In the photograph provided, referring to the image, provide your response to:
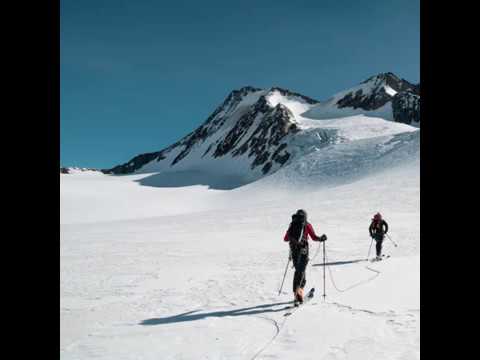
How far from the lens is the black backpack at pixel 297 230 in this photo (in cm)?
689

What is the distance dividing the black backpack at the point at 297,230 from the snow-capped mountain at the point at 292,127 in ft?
192

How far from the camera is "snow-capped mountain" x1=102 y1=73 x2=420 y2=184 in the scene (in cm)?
7006

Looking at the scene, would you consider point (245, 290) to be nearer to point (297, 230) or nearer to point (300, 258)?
point (300, 258)

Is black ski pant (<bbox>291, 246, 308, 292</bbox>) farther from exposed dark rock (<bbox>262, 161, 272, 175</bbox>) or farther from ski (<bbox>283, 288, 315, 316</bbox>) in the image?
exposed dark rock (<bbox>262, 161, 272, 175</bbox>)

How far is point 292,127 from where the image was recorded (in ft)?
286

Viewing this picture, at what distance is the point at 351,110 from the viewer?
10325 centimetres

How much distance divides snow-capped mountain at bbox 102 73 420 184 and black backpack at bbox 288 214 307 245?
58638 millimetres

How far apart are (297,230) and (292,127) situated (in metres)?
82.3

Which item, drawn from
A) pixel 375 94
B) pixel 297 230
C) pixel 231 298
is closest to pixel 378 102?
pixel 375 94

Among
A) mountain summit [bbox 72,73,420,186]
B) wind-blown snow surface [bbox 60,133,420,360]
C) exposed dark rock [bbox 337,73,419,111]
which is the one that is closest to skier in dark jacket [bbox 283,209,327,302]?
wind-blown snow surface [bbox 60,133,420,360]

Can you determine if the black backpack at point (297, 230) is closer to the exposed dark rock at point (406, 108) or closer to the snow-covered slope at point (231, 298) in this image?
the snow-covered slope at point (231, 298)
